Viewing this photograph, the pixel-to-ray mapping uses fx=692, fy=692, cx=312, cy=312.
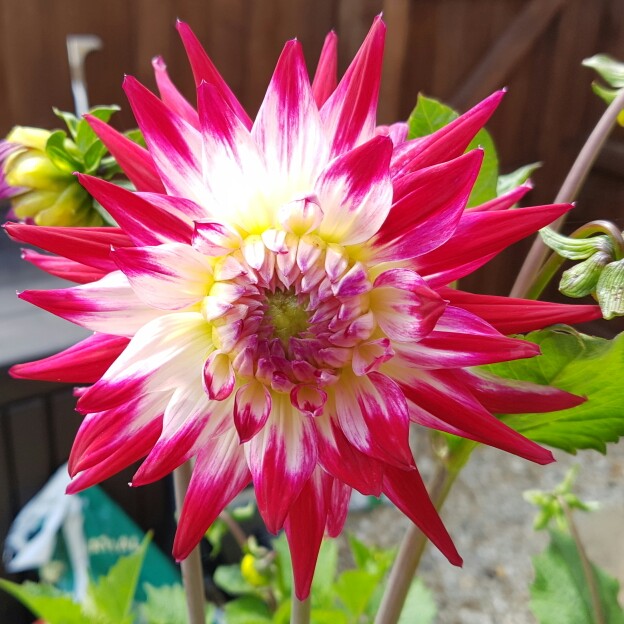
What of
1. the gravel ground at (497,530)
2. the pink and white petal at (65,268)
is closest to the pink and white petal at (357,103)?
the pink and white petal at (65,268)

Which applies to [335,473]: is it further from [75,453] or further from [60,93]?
[60,93]

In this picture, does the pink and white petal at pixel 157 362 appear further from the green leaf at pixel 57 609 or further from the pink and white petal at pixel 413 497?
the green leaf at pixel 57 609

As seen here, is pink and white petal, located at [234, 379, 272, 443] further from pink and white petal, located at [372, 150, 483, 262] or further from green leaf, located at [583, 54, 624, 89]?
green leaf, located at [583, 54, 624, 89]

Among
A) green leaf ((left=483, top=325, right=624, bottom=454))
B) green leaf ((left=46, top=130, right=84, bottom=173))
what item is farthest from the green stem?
green leaf ((left=46, top=130, right=84, bottom=173))

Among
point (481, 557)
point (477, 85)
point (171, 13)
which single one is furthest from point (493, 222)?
point (477, 85)

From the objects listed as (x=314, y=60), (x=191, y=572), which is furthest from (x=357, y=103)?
(x=314, y=60)

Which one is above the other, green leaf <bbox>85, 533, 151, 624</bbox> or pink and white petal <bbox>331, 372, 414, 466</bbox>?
pink and white petal <bbox>331, 372, 414, 466</bbox>
